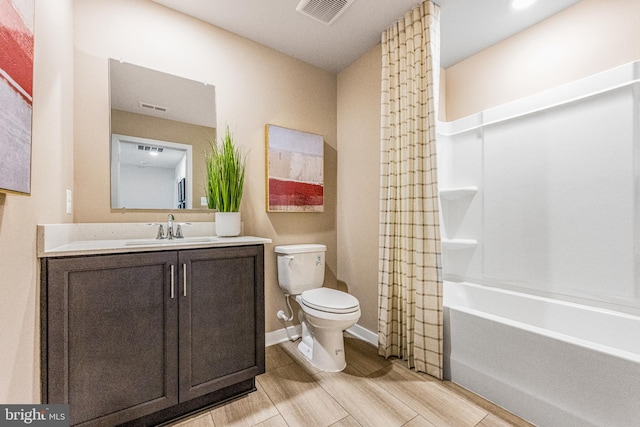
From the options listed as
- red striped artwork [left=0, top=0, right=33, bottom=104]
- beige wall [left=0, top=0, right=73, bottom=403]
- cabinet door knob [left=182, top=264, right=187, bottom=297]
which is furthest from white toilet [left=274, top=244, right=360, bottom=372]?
red striped artwork [left=0, top=0, right=33, bottom=104]

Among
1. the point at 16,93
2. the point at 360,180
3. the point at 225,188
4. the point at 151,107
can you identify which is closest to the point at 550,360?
the point at 360,180

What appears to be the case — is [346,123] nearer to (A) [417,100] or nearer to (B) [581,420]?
(A) [417,100]

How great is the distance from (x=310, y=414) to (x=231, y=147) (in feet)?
5.86

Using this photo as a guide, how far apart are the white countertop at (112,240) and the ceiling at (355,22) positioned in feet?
5.21

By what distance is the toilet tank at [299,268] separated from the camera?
2.12 meters

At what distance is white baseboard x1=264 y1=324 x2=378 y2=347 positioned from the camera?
2.21 metres

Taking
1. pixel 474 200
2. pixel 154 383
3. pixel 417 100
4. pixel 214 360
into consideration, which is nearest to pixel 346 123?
pixel 417 100

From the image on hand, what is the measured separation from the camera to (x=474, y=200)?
225 cm

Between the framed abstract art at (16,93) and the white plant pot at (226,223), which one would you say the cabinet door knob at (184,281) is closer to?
the white plant pot at (226,223)

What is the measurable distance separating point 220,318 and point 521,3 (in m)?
2.85

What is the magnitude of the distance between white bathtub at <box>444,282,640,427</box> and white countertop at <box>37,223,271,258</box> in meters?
1.44

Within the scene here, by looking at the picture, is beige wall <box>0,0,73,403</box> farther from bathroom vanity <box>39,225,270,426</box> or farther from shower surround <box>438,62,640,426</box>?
shower surround <box>438,62,640,426</box>

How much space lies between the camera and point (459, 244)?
2236 millimetres

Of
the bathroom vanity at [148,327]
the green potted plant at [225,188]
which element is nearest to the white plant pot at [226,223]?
the green potted plant at [225,188]
